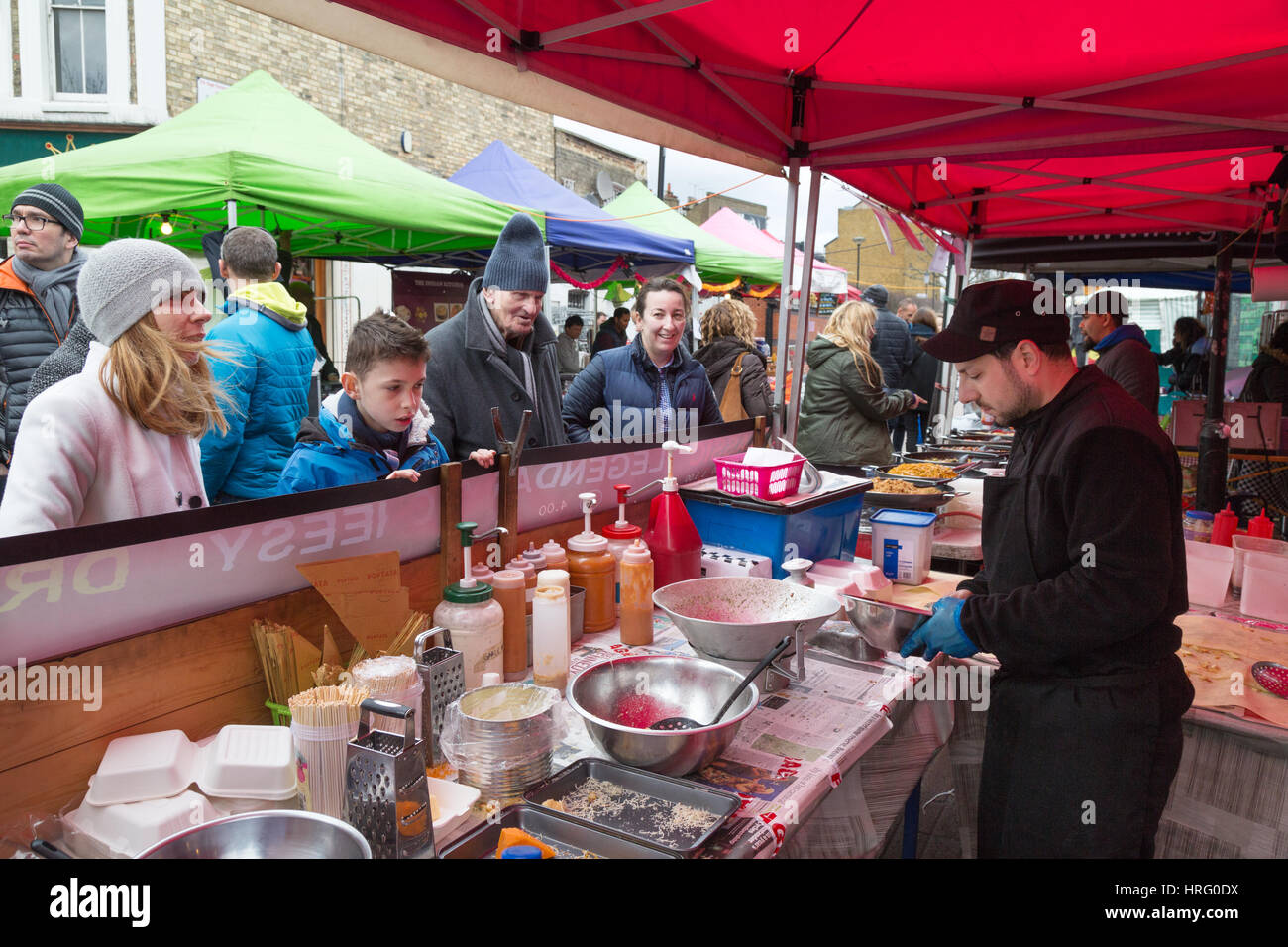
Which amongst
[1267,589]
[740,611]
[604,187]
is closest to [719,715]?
[740,611]

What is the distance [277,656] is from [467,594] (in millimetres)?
409

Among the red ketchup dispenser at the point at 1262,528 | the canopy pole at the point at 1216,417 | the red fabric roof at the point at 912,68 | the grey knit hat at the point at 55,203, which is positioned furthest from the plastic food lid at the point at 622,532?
the canopy pole at the point at 1216,417

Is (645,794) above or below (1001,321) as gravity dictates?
below

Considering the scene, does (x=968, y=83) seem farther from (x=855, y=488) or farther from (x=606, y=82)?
(x=855, y=488)

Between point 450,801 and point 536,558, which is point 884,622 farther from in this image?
point 450,801

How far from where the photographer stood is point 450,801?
1506 millimetres

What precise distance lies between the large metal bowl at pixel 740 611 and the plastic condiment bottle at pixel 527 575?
13.0 inches

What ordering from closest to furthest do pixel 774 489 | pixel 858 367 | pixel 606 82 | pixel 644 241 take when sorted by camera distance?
pixel 774 489 → pixel 606 82 → pixel 858 367 → pixel 644 241

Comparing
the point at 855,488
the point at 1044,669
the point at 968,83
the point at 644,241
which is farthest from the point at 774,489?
the point at 644,241

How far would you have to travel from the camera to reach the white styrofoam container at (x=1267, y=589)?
3068 mm

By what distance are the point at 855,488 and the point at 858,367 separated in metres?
2.36

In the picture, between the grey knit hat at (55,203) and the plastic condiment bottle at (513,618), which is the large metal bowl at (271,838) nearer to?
the plastic condiment bottle at (513,618)

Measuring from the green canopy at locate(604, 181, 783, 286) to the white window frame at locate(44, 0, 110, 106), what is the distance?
7.13 meters

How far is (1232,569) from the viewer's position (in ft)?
11.0
